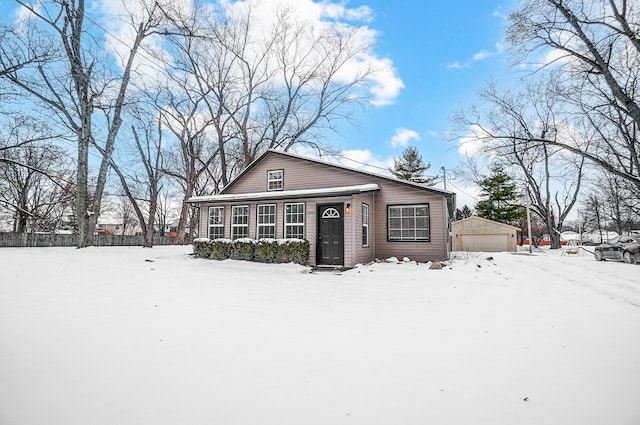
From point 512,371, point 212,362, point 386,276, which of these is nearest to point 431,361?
point 512,371

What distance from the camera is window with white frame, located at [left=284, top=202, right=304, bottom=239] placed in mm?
11609

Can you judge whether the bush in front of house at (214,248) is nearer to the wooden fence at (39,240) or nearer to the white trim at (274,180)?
the white trim at (274,180)

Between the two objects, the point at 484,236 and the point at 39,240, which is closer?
the point at 39,240

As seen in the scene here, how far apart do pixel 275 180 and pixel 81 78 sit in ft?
30.1

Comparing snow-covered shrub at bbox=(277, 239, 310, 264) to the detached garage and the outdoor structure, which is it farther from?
the detached garage

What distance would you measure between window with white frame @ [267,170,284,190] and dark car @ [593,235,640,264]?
15.4 metres

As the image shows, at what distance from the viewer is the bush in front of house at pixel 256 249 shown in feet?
36.1

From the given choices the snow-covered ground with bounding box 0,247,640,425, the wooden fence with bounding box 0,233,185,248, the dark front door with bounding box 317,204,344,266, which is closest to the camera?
the snow-covered ground with bounding box 0,247,640,425

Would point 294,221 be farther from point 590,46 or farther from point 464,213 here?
point 464,213

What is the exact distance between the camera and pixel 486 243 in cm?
2477

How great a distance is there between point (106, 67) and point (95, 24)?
9.45ft

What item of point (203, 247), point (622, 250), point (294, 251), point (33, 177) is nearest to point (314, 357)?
point (294, 251)

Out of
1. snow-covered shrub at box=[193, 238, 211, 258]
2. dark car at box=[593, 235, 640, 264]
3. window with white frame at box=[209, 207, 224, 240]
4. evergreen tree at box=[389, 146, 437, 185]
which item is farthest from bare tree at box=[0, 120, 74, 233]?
evergreen tree at box=[389, 146, 437, 185]

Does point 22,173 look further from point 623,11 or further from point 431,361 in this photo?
point 623,11
